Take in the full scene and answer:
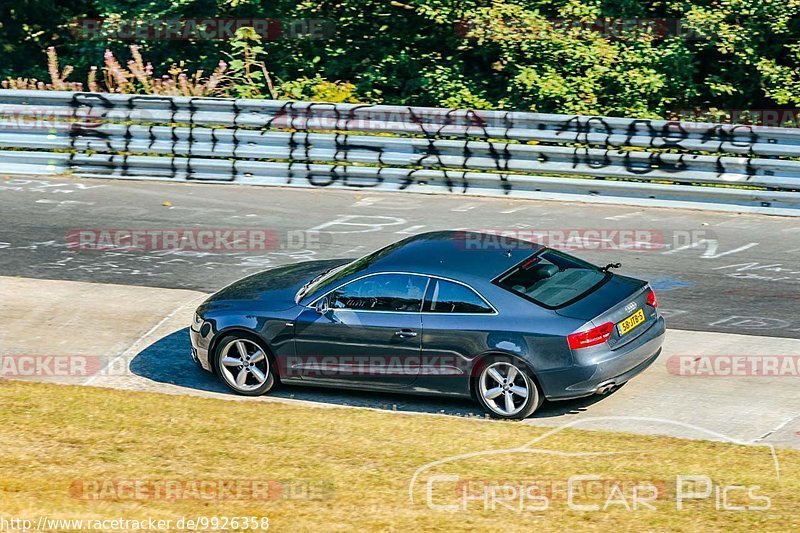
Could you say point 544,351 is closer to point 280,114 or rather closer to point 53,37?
point 280,114

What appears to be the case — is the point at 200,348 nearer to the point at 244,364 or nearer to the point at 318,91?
the point at 244,364

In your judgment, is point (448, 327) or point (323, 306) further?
point (323, 306)

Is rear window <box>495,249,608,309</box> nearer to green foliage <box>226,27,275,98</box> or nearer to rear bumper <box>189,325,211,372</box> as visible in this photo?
rear bumper <box>189,325,211,372</box>

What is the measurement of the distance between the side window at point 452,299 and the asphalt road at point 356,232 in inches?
121

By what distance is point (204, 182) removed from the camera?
717 inches

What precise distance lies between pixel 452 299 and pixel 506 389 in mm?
909

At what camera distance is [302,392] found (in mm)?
10320

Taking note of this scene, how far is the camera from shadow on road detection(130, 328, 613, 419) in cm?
970

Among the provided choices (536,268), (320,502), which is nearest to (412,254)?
(536,268)

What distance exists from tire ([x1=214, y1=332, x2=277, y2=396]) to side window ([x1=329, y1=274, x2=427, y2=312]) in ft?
2.84

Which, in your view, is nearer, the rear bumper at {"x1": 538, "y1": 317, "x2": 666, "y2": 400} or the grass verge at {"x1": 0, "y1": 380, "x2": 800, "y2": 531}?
the grass verge at {"x1": 0, "y1": 380, "x2": 800, "y2": 531}

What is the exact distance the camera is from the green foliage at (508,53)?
1936 centimetres

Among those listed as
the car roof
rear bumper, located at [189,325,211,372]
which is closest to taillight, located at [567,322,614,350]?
the car roof
